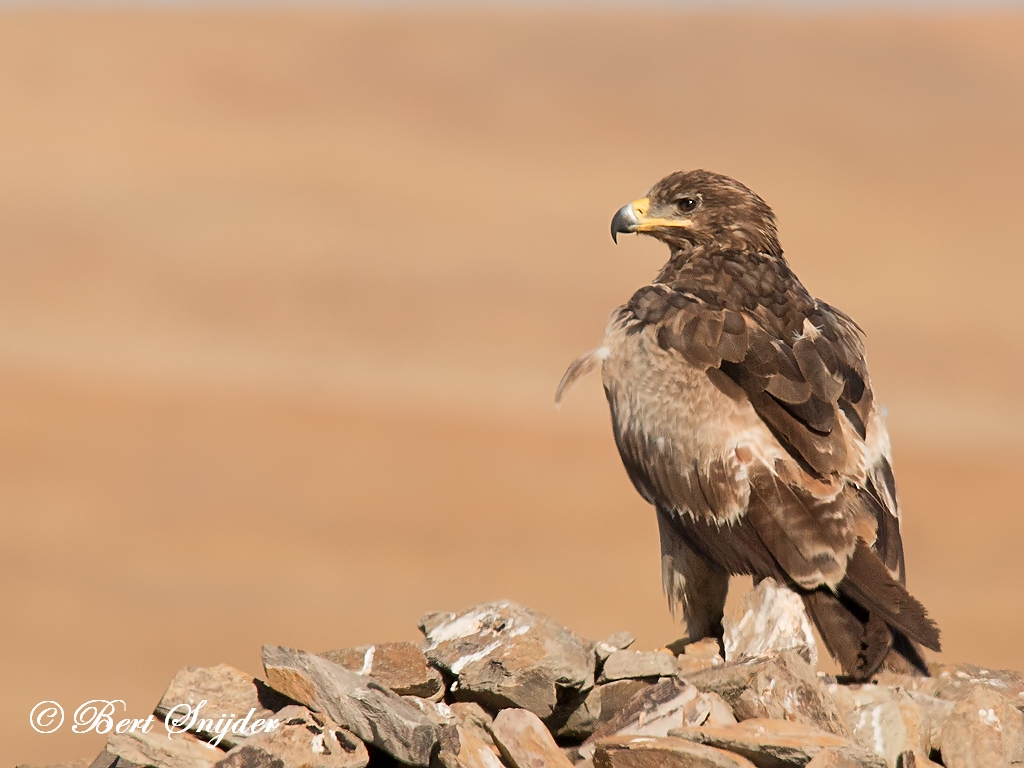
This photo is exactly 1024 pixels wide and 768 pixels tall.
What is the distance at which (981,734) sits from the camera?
575 centimetres

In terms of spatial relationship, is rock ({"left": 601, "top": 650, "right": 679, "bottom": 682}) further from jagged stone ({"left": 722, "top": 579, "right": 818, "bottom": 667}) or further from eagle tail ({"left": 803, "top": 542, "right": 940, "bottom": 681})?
eagle tail ({"left": 803, "top": 542, "right": 940, "bottom": 681})

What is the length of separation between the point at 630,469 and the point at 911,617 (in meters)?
1.73

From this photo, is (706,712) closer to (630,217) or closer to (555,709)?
(555,709)

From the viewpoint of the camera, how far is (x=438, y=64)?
209 feet

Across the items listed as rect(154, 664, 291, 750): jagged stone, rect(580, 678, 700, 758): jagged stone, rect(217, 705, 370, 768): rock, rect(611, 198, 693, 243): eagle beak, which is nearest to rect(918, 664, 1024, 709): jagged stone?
rect(580, 678, 700, 758): jagged stone

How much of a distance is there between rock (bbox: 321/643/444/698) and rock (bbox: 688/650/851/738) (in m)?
1.12

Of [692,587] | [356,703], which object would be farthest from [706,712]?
[692,587]

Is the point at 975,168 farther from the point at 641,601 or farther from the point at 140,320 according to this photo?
the point at 641,601

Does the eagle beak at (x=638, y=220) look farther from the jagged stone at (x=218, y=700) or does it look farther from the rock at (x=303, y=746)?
the rock at (x=303, y=746)

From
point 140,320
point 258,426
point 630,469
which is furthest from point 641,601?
point 140,320

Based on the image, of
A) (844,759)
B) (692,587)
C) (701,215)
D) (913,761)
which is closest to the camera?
(844,759)

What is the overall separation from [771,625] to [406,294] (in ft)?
115

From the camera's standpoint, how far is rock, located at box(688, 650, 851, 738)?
18.4ft

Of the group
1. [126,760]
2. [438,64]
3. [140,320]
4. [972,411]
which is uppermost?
[438,64]
